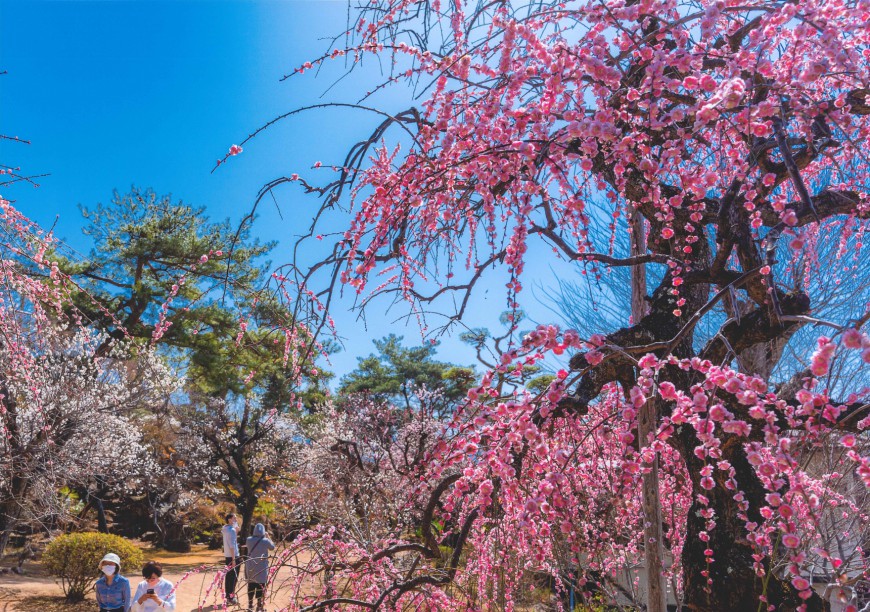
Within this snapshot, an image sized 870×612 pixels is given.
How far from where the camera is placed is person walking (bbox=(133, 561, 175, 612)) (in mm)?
5352

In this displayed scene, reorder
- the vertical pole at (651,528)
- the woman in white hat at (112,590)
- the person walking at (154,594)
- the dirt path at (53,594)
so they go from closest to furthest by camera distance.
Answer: the vertical pole at (651,528)
the person walking at (154,594)
the woman in white hat at (112,590)
the dirt path at (53,594)

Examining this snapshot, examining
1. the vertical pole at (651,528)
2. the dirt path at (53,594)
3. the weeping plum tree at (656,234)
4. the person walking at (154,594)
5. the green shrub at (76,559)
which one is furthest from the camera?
the green shrub at (76,559)

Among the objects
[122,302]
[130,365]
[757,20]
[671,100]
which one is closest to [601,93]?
[757,20]

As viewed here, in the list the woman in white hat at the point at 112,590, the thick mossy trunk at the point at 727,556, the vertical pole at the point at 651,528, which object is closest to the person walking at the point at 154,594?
the woman in white hat at the point at 112,590

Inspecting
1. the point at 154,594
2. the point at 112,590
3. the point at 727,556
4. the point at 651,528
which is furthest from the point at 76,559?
the point at 727,556

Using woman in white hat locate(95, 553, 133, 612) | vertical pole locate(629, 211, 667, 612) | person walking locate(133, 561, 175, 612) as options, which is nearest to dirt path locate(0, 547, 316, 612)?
woman in white hat locate(95, 553, 133, 612)

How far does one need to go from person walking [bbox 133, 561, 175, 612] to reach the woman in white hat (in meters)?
0.55

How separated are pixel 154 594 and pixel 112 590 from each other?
90 cm

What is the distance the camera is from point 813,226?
4.05m

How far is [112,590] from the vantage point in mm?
5945

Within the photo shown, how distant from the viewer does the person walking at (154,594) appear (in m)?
5.35

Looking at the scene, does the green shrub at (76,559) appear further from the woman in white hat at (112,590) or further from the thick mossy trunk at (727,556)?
the thick mossy trunk at (727,556)

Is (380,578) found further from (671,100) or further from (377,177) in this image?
(671,100)

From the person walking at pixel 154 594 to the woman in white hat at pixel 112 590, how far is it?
21.7 inches
